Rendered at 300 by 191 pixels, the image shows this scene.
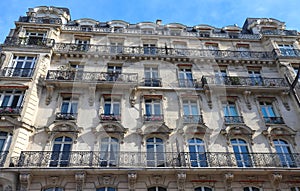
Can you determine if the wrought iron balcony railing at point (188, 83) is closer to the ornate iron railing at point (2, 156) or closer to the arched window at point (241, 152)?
the arched window at point (241, 152)

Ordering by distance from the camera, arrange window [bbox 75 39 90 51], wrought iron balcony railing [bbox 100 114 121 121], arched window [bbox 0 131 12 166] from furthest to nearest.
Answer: window [bbox 75 39 90 51]
wrought iron balcony railing [bbox 100 114 121 121]
arched window [bbox 0 131 12 166]

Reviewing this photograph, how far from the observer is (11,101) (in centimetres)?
1392

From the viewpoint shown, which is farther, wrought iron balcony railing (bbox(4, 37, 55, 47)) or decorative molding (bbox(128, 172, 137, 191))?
wrought iron balcony railing (bbox(4, 37, 55, 47))

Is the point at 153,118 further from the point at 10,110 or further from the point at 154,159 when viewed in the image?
the point at 10,110

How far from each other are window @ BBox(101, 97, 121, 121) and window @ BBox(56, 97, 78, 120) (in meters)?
1.64

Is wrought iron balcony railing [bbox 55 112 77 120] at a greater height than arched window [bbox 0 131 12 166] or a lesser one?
greater

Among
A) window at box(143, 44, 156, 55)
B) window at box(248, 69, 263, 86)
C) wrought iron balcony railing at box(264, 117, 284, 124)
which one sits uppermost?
window at box(143, 44, 156, 55)

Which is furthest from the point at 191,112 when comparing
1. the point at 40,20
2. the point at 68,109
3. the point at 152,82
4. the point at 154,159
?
the point at 40,20

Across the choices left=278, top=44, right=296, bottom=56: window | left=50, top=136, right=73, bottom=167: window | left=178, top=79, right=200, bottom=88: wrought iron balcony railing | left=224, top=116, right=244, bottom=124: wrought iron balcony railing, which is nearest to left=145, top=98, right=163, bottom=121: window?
left=178, top=79, right=200, bottom=88: wrought iron balcony railing

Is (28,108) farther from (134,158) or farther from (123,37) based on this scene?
Answer: (123,37)

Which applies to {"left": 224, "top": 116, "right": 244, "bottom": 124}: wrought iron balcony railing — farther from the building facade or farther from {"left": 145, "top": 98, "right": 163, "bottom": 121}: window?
{"left": 145, "top": 98, "right": 163, "bottom": 121}: window

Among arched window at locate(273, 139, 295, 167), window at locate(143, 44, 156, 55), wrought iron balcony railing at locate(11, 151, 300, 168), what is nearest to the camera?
wrought iron balcony railing at locate(11, 151, 300, 168)

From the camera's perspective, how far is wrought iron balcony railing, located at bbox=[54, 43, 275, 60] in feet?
58.3

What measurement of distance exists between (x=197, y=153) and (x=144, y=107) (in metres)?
3.98
